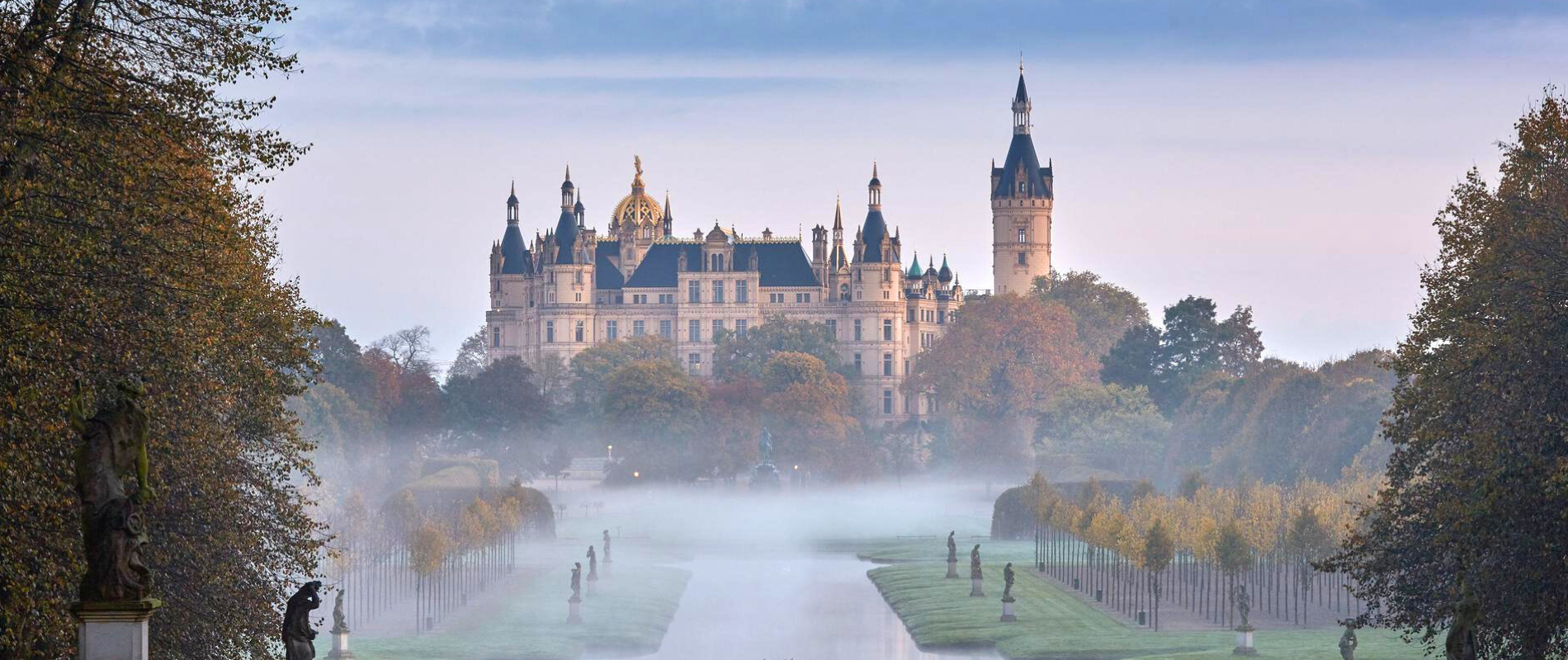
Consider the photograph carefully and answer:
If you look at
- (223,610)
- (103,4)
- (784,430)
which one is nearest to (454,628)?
(223,610)

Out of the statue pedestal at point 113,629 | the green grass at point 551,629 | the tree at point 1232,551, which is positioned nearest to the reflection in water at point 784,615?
the green grass at point 551,629

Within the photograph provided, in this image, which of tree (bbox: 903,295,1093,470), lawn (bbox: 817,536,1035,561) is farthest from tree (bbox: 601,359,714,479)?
lawn (bbox: 817,536,1035,561)

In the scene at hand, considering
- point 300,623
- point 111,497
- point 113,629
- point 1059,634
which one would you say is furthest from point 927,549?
point 111,497

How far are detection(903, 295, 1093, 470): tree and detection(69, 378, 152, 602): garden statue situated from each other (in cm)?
15421

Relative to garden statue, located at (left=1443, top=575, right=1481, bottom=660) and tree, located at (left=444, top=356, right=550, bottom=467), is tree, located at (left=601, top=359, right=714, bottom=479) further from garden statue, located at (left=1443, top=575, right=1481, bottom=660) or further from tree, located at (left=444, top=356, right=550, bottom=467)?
garden statue, located at (left=1443, top=575, right=1481, bottom=660)

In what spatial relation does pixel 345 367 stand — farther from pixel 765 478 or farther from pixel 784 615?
pixel 784 615

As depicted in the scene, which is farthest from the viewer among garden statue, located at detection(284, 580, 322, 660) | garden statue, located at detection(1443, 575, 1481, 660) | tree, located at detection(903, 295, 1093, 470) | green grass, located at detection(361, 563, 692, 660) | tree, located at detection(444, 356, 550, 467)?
tree, located at detection(903, 295, 1093, 470)

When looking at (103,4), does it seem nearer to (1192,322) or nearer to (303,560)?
(303,560)

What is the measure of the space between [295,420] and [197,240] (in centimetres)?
948

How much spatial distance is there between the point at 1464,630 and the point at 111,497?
17.5 meters

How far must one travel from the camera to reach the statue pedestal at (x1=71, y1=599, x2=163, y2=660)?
868 inches

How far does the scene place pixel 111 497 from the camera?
22.0 metres

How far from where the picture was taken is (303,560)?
1427 inches

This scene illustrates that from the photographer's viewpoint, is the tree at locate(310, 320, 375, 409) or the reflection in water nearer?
the reflection in water
